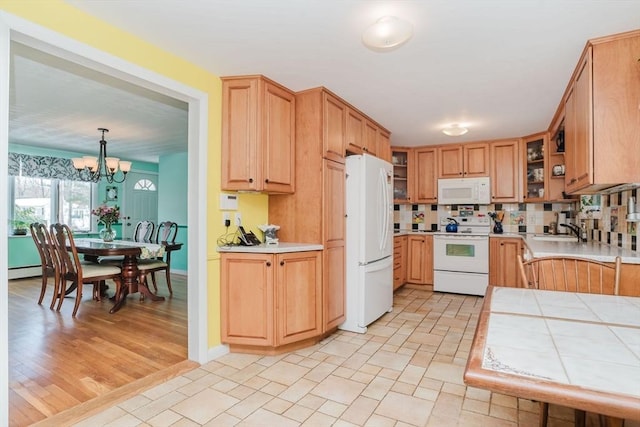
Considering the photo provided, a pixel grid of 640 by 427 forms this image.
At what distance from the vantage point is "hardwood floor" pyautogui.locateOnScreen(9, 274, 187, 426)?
6.87 feet

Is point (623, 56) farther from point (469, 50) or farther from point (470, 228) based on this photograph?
point (470, 228)

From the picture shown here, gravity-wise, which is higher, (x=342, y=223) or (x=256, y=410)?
(x=342, y=223)

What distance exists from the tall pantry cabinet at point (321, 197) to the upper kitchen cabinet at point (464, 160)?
2.62 meters

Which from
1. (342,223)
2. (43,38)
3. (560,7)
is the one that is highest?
(560,7)

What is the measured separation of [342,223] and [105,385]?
2.20m

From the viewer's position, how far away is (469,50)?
7.43 ft

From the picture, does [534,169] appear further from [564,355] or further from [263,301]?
[564,355]

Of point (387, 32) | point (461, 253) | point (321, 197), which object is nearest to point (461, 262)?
point (461, 253)

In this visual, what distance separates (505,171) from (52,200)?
780cm

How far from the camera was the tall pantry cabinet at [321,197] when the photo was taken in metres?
2.95

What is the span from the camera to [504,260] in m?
4.52

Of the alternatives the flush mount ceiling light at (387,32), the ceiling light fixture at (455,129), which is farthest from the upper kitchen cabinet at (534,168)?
the flush mount ceiling light at (387,32)

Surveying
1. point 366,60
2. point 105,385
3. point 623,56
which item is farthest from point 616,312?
point 105,385

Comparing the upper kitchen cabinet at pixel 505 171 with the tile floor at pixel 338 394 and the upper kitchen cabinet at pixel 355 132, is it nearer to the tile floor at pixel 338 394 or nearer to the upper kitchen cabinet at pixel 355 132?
the upper kitchen cabinet at pixel 355 132
